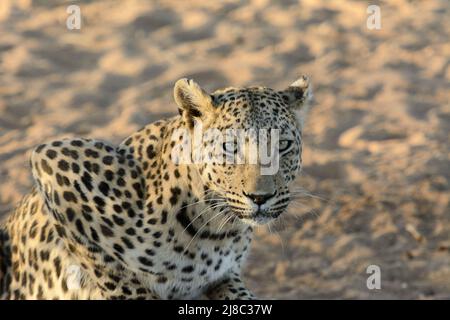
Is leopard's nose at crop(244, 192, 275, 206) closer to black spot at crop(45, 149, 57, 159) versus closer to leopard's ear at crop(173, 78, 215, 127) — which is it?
leopard's ear at crop(173, 78, 215, 127)

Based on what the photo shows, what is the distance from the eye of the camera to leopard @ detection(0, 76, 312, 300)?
225 inches

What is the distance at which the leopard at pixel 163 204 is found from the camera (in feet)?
18.7

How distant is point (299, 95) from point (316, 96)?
15.1ft

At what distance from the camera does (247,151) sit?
5.62m

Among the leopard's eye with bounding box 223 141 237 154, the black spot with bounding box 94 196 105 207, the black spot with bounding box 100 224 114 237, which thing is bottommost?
the black spot with bounding box 100 224 114 237

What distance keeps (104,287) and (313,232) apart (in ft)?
8.75

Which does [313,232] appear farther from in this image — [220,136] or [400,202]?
[220,136]

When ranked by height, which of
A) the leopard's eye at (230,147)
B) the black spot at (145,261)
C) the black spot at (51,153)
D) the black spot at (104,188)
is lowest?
the black spot at (145,261)

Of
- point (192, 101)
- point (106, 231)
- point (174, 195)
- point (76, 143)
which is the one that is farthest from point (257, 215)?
point (76, 143)

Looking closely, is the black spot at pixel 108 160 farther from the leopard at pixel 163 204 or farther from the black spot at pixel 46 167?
the black spot at pixel 46 167

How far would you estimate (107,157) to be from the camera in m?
6.12

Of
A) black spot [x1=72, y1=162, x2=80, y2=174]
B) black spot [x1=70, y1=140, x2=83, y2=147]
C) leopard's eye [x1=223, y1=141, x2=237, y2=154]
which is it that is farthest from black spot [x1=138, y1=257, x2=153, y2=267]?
leopard's eye [x1=223, y1=141, x2=237, y2=154]

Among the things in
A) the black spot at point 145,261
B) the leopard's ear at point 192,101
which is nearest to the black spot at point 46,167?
the black spot at point 145,261
